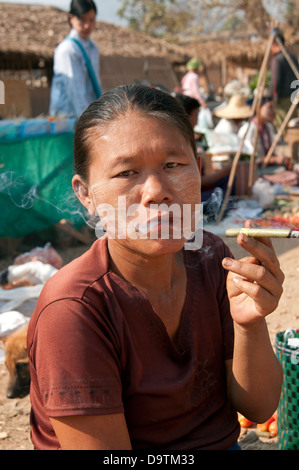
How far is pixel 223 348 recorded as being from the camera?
1491mm

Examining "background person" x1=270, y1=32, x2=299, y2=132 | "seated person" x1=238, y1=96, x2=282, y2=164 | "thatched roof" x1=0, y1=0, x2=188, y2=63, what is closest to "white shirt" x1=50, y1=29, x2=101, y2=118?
"seated person" x1=238, y1=96, x2=282, y2=164

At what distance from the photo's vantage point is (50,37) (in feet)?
48.0

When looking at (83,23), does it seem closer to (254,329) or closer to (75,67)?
(75,67)

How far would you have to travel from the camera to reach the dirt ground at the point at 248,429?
246cm

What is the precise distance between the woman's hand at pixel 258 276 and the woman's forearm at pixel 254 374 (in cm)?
11

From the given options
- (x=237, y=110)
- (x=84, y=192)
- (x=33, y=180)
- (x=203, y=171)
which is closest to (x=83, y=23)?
(x=33, y=180)

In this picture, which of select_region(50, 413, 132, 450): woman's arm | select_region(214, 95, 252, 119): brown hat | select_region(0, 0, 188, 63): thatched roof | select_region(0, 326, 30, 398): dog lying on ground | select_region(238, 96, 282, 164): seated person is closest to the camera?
select_region(50, 413, 132, 450): woman's arm

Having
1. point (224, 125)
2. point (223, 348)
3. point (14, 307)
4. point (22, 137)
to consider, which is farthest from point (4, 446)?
point (224, 125)

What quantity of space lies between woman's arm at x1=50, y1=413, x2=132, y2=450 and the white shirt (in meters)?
4.24

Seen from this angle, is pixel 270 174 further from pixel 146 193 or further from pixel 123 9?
pixel 123 9

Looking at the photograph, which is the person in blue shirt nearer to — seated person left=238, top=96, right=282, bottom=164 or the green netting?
the green netting

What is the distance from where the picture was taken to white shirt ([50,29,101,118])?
4.94m

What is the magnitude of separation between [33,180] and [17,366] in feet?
6.38

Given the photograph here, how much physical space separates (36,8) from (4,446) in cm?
1661
